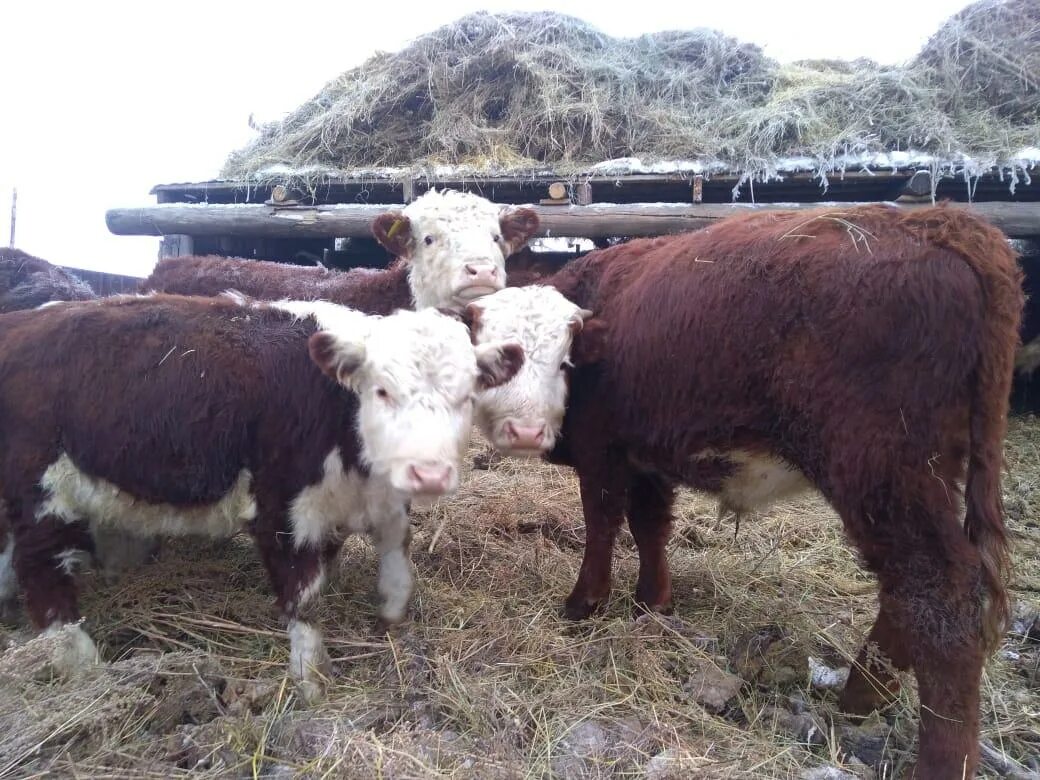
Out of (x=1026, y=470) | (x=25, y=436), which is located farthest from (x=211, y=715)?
(x=1026, y=470)

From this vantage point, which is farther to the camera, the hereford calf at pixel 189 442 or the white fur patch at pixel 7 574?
the white fur patch at pixel 7 574

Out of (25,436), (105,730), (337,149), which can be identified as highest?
(337,149)

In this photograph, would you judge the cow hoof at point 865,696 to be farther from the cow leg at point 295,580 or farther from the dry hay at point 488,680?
the cow leg at point 295,580

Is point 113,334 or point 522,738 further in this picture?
point 113,334

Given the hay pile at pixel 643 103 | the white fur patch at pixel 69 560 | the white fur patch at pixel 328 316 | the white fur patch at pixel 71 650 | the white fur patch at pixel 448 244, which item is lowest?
the white fur patch at pixel 71 650

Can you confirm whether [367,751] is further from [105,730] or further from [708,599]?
[708,599]

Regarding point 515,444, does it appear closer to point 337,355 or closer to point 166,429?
point 337,355

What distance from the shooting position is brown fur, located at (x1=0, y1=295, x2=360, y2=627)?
3.48 meters

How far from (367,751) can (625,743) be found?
1.01m

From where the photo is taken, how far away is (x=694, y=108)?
942 centimetres

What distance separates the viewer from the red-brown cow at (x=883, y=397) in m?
2.70

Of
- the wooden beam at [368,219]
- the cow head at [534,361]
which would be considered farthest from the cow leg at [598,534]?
the wooden beam at [368,219]

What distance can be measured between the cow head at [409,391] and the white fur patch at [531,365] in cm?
47

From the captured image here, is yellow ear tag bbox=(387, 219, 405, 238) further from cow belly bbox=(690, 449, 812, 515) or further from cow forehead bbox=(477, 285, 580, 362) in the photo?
cow belly bbox=(690, 449, 812, 515)
